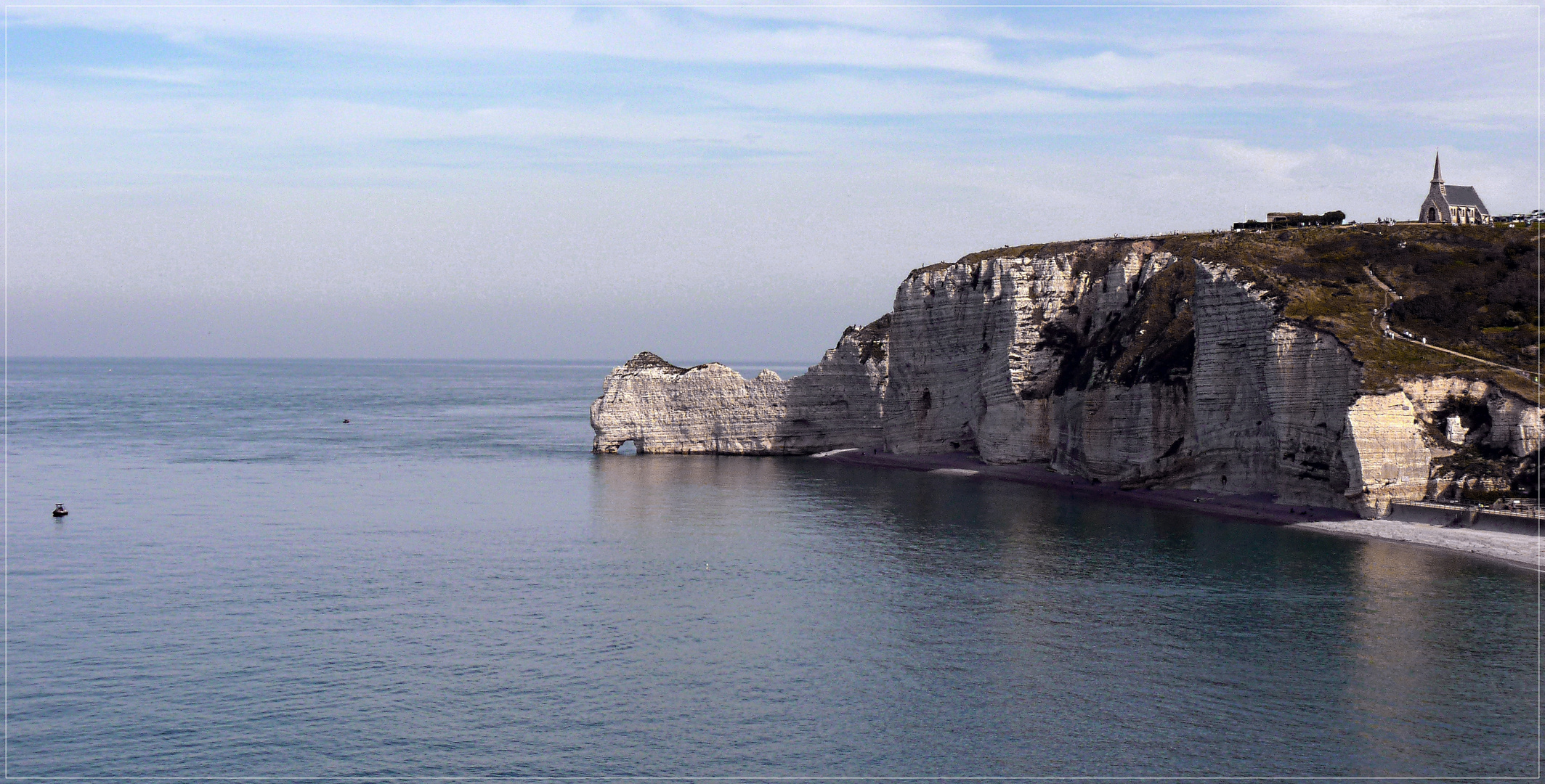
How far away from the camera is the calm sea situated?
135ft

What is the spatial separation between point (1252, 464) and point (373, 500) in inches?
2794

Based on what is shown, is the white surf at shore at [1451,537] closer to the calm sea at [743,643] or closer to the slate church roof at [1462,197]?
the calm sea at [743,643]

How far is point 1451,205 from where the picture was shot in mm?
111812

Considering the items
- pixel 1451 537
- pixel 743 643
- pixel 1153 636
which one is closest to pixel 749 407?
pixel 1451 537

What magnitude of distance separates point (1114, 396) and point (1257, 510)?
16919 mm

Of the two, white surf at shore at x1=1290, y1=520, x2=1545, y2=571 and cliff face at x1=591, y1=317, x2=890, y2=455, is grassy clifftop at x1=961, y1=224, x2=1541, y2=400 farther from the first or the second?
cliff face at x1=591, y1=317, x2=890, y2=455

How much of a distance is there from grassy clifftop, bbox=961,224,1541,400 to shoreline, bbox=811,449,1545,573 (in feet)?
32.6

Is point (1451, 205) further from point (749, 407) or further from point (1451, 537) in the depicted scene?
point (749, 407)

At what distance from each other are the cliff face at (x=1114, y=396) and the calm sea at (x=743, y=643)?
7.73m

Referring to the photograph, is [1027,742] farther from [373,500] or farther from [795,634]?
[373,500]

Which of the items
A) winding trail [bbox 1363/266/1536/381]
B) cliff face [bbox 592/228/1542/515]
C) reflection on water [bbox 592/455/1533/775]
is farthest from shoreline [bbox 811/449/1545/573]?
winding trail [bbox 1363/266/1536/381]

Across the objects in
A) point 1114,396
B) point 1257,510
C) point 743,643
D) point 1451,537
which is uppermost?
point 1114,396

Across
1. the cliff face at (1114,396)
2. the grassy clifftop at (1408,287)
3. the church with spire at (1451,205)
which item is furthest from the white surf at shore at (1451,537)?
the church with spire at (1451,205)

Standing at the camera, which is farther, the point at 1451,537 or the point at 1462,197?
the point at 1462,197
